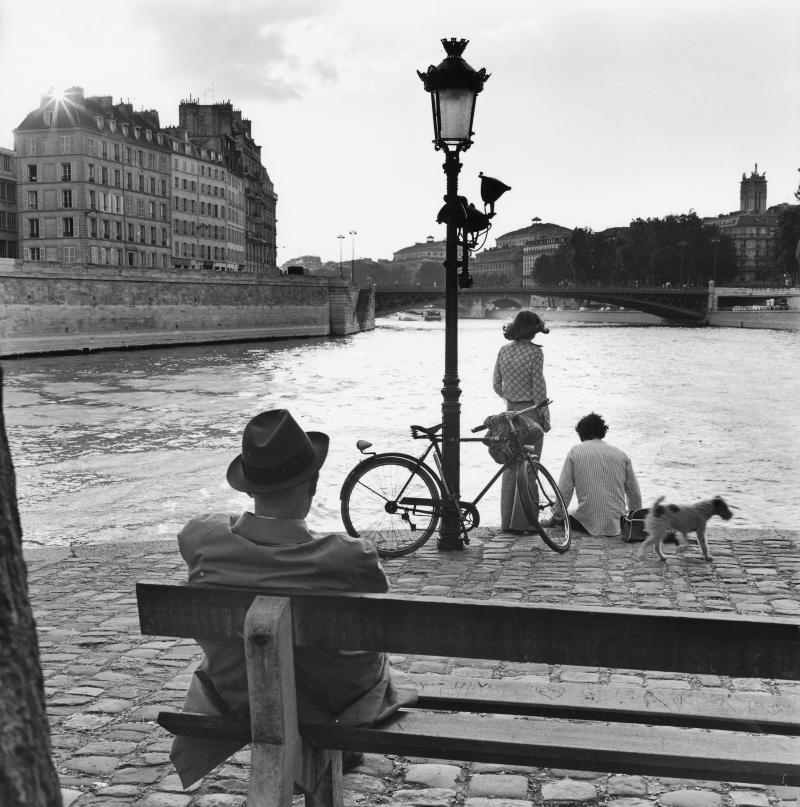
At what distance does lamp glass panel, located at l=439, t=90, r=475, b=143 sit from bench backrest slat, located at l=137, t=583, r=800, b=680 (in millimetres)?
5270

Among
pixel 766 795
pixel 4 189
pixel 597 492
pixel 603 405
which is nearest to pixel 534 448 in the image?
pixel 597 492

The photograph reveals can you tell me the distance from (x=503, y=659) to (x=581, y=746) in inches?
11.7

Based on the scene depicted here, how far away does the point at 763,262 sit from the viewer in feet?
486

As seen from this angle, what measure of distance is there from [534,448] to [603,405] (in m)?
Result: 16.6

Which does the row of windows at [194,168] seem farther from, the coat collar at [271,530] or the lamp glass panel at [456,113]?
the coat collar at [271,530]

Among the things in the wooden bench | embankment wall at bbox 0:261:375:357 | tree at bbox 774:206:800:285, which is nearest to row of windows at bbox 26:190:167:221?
embankment wall at bbox 0:261:375:357

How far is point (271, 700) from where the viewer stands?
7.95ft

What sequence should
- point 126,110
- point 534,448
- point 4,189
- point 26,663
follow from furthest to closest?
1. point 126,110
2. point 4,189
3. point 534,448
4. point 26,663

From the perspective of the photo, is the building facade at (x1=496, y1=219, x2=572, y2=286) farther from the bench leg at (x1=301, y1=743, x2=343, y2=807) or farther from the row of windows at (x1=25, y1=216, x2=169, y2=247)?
the bench leg at (x1=301, y1=743, x2=343, y2=807)

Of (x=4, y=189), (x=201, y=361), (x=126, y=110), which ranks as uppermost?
(x=126, y=110)

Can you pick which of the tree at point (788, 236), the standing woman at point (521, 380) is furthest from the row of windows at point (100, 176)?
the standing woman at point (521, 380)

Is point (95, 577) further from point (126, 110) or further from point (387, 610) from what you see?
point (126, 110)

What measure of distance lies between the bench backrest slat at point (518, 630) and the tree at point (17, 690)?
2.55 ft

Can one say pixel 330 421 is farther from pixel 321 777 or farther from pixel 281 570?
pixel 281 570
